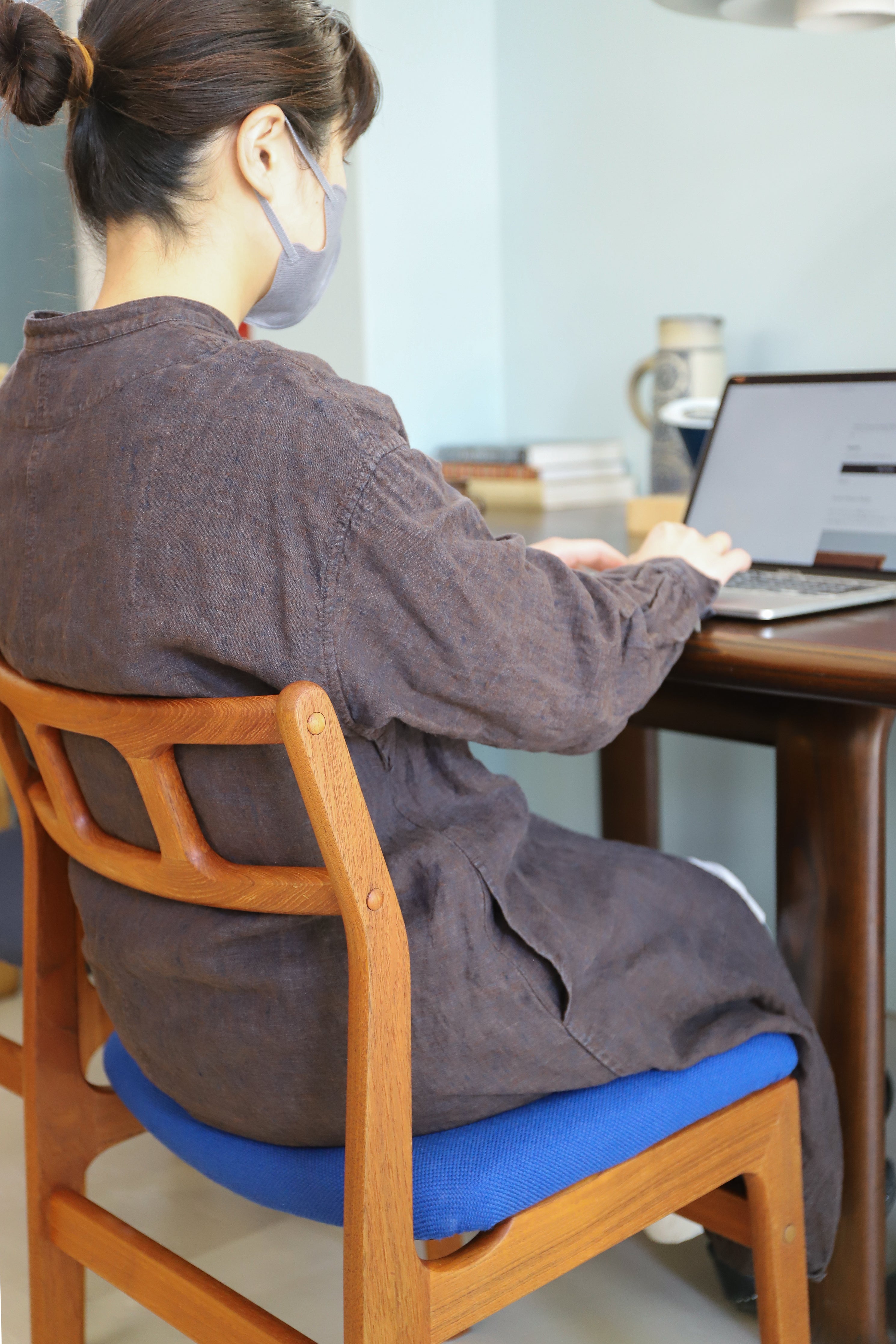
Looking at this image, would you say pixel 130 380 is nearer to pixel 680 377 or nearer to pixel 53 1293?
pixel 53 1293

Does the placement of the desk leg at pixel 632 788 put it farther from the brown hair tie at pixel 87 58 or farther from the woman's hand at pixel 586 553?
the brown hair tie at pixel 87 58

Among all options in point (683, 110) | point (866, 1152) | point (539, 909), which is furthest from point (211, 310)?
point (683, 110)

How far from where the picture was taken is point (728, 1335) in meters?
1.22

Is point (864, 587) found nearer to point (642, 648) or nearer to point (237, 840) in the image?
point (642, 648)

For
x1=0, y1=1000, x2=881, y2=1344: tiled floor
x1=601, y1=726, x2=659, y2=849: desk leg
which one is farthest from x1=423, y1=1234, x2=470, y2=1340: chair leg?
x1=601, y1=726, x2=659, y2=849: desk leg

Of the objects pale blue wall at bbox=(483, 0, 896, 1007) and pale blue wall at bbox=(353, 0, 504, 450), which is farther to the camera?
pale blue wall at bbox=(353, 0, 504, 450)

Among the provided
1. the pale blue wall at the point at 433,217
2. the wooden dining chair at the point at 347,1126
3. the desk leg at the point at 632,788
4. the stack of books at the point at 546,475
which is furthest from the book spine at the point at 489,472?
the wooden dining chair at the point at 347,1126

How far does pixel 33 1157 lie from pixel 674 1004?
53 centimetres

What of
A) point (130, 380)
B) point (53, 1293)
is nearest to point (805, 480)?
point (130, 380)

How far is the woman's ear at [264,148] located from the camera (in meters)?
0.82

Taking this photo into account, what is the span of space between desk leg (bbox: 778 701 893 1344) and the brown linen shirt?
0.62ft

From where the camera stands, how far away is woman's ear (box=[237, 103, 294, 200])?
82 cm

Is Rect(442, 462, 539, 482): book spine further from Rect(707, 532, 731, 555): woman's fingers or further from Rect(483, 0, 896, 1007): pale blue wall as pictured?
Rect(707, 532, 731, 555): woman's fingers

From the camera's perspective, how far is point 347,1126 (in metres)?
0.72
